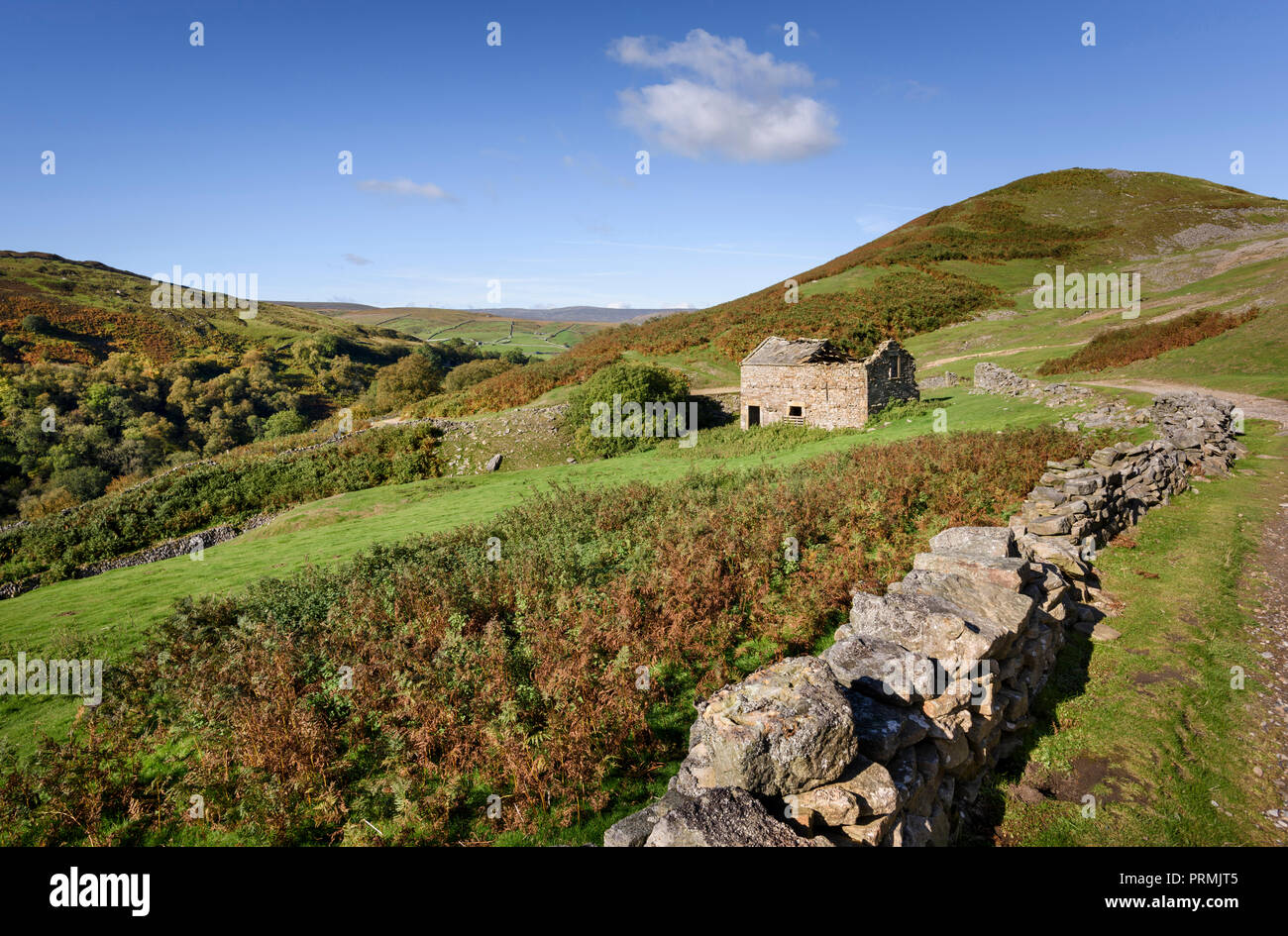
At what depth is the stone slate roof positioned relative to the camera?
97.9ft

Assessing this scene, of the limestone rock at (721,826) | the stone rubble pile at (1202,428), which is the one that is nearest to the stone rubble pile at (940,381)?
the stone rubble pile at (1202,428)

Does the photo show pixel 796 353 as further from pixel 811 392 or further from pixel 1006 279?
pixel 1006 279

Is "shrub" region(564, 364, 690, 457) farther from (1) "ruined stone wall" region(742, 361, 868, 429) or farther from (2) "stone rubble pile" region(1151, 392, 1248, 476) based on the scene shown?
(2) "stone rubble pile" region(1151, 392, 1248, 476)

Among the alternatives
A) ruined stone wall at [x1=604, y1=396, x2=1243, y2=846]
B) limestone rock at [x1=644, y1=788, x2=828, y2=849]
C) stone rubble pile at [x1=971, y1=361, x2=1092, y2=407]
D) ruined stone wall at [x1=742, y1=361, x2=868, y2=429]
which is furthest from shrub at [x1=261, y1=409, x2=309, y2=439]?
limestone rock at [x1=644, y1=788, x2=828, y2=849]

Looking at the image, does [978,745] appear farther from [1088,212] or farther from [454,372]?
[1088,212]

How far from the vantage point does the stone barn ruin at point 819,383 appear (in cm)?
2806

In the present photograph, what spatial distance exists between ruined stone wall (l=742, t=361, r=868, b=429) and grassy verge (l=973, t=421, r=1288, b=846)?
57.3ft

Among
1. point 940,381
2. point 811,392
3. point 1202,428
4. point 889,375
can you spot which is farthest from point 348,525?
point 940,381

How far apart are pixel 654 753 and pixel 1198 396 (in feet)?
77.3

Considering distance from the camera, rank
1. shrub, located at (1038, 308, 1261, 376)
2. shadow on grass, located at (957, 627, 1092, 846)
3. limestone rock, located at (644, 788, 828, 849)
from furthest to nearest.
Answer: shrub, located at (1038, 308, 1261, 376), shadow on grass, located at (957, 627, 1092, 846), limestone rock, located at (644, 788, 828, 849)

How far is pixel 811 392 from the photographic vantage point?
96.1ft

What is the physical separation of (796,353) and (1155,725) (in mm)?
25592

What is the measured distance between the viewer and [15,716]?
323 inches
